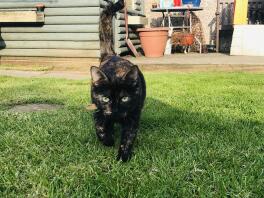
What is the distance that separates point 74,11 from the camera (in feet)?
33.4

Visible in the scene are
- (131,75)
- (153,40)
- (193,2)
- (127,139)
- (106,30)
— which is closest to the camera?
(131,75)

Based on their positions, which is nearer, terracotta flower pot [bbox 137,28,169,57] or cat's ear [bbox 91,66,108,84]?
cat's ear [bbox 91,66,108,84]

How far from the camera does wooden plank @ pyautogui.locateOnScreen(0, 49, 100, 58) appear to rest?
10.2 metres

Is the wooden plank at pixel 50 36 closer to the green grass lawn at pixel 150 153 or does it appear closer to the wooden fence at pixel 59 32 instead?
the wooden fence at pixel 59 32

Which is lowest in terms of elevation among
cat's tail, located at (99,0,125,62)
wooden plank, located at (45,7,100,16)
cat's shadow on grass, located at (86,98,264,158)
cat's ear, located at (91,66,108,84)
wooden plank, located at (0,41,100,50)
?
cat's shadow on grass, located at (86,98,264,158)

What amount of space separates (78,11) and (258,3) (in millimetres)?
7992

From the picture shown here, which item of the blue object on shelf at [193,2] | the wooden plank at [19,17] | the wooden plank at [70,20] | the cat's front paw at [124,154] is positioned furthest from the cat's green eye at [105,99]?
the blue object on shelf at [193,2]

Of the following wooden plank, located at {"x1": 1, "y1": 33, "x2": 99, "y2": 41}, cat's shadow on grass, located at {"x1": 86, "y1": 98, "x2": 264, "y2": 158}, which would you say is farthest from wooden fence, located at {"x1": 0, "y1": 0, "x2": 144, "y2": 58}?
cat's shadow on grass, located at {"x1": 86, "y1": 98, "x2": 264, "y2": 158}

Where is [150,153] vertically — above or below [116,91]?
below

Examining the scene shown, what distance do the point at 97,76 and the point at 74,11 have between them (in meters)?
7.70

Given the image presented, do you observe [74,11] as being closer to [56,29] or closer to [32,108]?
[56,29]

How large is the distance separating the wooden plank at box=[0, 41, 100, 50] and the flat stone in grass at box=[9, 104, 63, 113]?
472cm

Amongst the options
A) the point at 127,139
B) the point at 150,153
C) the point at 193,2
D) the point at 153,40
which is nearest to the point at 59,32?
the point at 153,40

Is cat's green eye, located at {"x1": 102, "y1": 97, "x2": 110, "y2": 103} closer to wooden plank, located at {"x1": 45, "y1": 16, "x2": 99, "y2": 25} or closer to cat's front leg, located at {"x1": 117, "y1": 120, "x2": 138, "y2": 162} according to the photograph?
cat's front leg, located at {"x1": 117, "y1": 120, "x2": 138, "y2": 162}
